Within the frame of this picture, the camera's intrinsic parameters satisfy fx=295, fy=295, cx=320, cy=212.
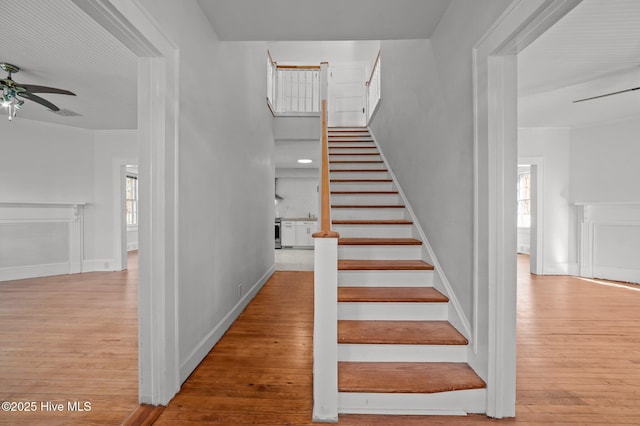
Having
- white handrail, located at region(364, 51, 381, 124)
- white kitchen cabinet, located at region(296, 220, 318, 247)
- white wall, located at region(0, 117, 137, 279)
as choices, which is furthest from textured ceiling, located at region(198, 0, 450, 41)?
white kitchen cabinet, located at region(296, 220, 318, 247)

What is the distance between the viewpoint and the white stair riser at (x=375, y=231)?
3.07 m

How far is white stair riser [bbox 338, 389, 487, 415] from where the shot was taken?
5.47 ft

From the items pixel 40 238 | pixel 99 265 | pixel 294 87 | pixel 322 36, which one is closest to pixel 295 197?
pixel 294 87

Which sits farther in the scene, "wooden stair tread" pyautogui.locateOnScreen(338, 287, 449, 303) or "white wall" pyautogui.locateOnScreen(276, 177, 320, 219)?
"white wall" pyautogui.locateOnScreen(276, 177, 320, 219)

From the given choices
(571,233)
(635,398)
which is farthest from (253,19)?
(571,233)

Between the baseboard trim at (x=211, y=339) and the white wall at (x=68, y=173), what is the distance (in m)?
3.61

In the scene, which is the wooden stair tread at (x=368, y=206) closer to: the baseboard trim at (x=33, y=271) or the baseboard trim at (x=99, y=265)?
the baseboard trim at (x=99, y=265)

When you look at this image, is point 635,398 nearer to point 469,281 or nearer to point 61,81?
point 469,281

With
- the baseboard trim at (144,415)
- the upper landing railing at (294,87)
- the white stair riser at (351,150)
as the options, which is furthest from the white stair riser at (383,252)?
the upper landing railing at (294,87)

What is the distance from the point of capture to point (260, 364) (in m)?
2.18

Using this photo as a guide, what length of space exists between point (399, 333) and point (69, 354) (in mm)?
2509

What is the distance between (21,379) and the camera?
196cm

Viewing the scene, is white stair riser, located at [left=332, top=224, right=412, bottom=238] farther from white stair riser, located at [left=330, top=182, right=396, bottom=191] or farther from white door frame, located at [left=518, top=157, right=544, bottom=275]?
white door frame, located at [left=518, top=157, right=544, bottom=275]

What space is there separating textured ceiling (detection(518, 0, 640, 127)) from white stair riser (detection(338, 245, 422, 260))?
2.15m
